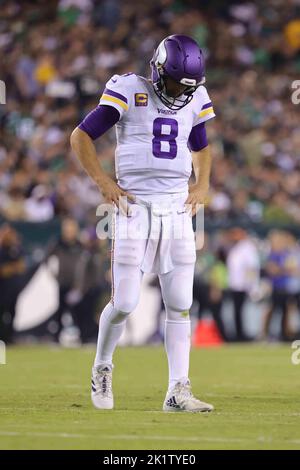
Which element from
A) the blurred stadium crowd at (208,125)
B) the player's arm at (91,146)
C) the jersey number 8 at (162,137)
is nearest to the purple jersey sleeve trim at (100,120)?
the player's arm at (91,146)

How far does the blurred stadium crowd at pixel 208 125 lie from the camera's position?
17516 millimetres

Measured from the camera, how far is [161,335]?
55.4ft

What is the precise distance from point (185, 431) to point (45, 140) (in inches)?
524

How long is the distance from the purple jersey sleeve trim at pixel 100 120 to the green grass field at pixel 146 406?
1.78 meters

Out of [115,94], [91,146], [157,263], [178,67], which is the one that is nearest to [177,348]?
[157,263]

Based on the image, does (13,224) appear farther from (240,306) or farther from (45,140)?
(240,306)

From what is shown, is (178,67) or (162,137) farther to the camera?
(162,137)

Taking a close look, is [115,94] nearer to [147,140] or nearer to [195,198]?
[147,140]

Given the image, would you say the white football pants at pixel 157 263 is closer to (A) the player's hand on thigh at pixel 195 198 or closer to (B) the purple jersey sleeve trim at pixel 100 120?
(A) the player's hand on thigh at pixel 195 198

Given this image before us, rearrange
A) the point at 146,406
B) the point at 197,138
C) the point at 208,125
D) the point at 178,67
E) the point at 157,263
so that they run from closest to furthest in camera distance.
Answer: the point at 178,67
the point at 157,263
the point at 197,138
the point at 146,406
the point at 208,125

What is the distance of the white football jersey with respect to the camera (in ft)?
24.5

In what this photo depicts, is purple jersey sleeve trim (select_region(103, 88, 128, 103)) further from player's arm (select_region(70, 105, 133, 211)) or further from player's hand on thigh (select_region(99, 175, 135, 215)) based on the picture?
player's hand on thigh (select_region(99, 175, 135, 215))

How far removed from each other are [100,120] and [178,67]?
23.6 inches

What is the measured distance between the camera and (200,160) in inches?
311
